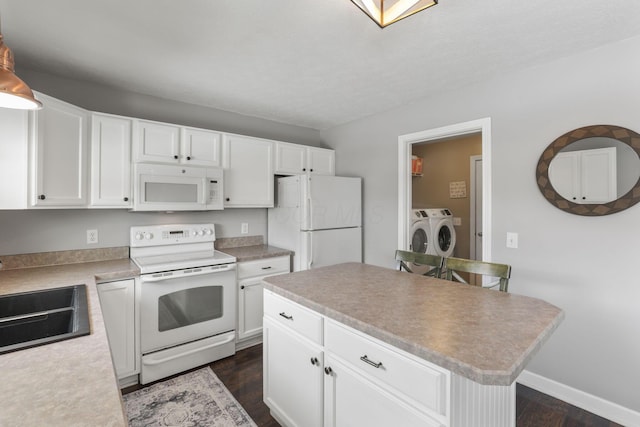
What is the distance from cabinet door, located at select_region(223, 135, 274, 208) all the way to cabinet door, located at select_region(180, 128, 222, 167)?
0.09 metres

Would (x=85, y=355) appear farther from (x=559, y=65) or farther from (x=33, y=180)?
(x=559, y=65)

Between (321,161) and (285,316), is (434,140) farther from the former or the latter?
(285,316)

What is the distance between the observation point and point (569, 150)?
207 cm

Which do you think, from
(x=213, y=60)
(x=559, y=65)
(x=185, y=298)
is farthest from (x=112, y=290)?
(x=559, y=65)

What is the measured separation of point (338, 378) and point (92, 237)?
2.40m

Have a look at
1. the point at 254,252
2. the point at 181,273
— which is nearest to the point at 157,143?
the point at 181,273

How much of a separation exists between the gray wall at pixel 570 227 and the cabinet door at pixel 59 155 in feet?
9.89

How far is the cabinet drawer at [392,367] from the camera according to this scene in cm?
100

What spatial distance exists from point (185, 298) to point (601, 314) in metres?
2.99

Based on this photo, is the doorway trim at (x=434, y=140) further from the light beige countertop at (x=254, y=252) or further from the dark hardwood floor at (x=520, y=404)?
the light beige countertop at (x=254, y=252)

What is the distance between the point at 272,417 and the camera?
6.43 ft

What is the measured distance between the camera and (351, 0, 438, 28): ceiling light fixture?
Result: 48.8 inches

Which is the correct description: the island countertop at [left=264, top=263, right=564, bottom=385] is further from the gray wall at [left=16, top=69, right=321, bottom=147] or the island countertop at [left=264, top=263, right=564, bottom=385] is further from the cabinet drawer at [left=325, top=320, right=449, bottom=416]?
the gray wall at [left=16, top=69, right=321, bottom=147]

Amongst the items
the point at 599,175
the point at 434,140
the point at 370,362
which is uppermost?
the point at 434,140
